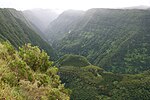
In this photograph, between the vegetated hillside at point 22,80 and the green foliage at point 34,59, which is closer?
the vegetated hillside at point 22,80

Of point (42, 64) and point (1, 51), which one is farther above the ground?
point (1, 51)

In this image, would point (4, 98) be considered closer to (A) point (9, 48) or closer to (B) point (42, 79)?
(B) point (42, 79)

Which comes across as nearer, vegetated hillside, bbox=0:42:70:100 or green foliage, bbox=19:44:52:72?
vegetated hillside, bbox=0:42:70:100

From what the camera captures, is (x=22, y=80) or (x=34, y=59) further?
(x=34, y=59)

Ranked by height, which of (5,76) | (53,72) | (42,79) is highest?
(5,76)

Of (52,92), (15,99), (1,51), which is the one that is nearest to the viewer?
(15,99)

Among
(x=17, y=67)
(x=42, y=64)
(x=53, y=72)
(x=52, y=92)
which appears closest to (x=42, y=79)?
(x=52, y=92)

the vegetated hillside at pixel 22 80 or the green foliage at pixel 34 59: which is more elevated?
the vegetated hillside at pixel 22 80

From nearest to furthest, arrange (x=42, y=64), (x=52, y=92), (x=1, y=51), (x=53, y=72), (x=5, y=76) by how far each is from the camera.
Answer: (x=5, y=76)
(x=52, y=92)
(x=1, y=51)
(x=42, y=64)
(x=53, y=72)

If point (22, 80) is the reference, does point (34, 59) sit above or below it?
below

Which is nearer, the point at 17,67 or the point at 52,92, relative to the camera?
the point at 17,67
